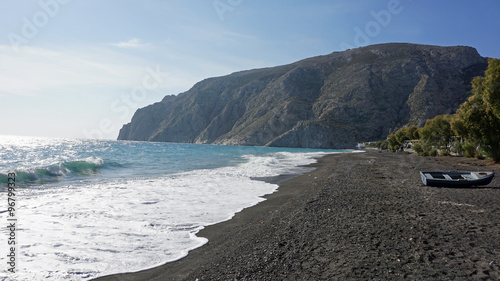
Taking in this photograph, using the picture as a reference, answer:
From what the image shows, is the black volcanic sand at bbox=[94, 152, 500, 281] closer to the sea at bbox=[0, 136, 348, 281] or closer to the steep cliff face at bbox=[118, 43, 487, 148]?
the sea at bbox=[0, 136, 348, 281]

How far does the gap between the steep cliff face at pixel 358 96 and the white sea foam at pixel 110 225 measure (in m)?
111

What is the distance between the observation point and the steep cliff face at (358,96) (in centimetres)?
11469

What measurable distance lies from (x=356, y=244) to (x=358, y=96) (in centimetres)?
12575

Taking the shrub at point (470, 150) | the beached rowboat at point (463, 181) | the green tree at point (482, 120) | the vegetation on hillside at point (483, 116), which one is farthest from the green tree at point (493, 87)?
the beached rowboat at point (463, 181)

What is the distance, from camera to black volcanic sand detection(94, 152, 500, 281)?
4.68 meters

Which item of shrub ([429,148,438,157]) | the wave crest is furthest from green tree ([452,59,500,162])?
the wave crest

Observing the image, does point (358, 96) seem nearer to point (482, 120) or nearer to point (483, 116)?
point (483, 116)

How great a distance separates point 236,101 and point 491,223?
178 metres

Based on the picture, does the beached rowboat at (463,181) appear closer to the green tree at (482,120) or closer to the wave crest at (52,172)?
the green tree at (482,120)

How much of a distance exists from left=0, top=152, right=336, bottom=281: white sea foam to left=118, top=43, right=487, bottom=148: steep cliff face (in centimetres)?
11078

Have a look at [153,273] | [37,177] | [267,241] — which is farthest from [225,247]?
[37,177]

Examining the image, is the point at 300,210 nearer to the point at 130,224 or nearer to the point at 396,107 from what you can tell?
the point at 130,224

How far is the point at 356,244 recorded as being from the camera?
229 inches

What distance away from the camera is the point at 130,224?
9.02 m
